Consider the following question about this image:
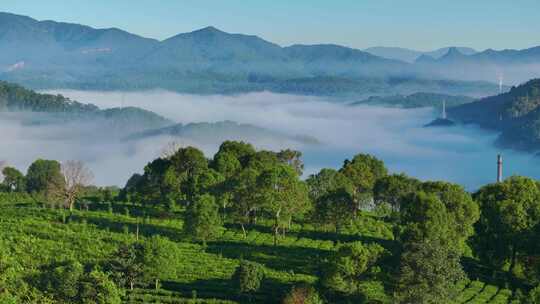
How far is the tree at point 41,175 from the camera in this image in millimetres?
91762

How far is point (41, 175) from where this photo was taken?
3698 inches

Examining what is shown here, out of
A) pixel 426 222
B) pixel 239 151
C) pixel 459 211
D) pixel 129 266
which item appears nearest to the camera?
pixel 129 266

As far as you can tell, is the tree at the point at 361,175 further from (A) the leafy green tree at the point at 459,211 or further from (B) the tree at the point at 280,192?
(A) the leafy green tree at the point at 459,211

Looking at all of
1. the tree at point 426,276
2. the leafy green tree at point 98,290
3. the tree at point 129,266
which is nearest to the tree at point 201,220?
the tree at point 129,266

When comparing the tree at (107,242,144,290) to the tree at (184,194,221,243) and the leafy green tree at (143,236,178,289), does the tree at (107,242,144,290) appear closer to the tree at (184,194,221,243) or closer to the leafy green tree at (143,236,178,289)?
the leafy green tree at (143,236,178,289)

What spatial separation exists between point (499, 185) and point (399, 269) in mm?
25587

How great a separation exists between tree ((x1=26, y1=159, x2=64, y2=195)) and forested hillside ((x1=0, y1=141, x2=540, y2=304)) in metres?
2.08

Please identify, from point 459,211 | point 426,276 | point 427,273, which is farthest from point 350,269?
point 459,211

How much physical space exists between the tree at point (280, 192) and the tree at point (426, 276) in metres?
22.3

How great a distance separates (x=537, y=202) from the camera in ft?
196

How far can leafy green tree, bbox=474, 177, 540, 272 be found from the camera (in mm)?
56656

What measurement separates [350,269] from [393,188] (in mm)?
29053

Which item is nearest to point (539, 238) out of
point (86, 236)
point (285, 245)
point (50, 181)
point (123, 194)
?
point (285, 245)

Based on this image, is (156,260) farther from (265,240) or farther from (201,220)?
(265,240)
